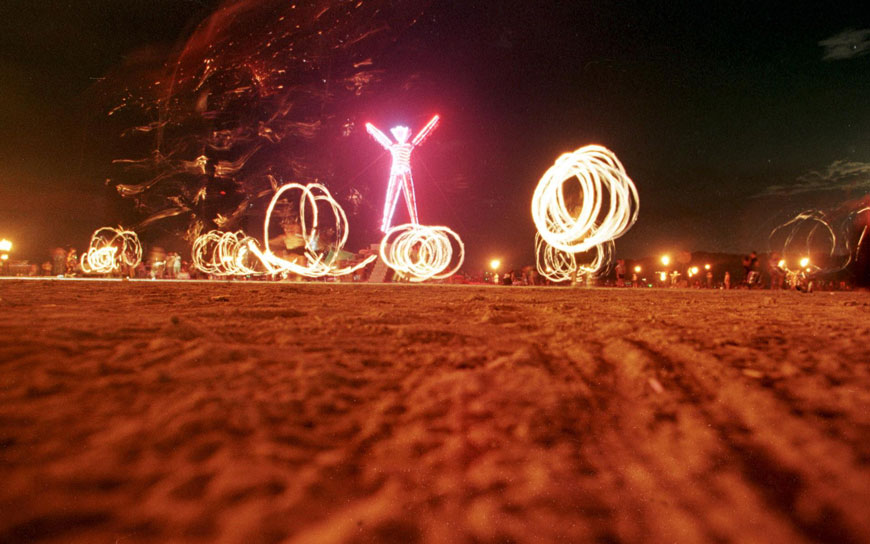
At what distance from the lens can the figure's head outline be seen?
24.7m

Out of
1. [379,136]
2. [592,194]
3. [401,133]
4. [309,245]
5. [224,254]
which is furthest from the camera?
[379,136]

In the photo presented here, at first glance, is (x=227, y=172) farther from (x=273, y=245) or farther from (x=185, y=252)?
(x=273, y=245)

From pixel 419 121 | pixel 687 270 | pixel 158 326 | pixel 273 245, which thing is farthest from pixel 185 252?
pixel 687 270

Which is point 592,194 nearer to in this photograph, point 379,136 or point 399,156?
point 399,156

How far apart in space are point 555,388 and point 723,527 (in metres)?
1.06

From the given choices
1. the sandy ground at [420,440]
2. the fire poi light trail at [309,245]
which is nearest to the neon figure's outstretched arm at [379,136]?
the fire poi light trail at [309,245]

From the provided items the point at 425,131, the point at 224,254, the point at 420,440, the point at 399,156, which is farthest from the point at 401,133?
the point at 420,440

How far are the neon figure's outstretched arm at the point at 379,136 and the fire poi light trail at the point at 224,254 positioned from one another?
378 inches

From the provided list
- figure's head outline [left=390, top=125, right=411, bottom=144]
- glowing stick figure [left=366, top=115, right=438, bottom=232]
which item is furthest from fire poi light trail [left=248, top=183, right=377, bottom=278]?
figure's head outline [left=390, top=125, right=411, bottom=144]

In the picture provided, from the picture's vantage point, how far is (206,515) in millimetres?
1511

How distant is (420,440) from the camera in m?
2.02

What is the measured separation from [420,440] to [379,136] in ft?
82.3

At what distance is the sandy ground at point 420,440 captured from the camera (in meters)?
1.54

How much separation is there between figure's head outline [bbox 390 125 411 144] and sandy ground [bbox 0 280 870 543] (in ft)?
76.2
